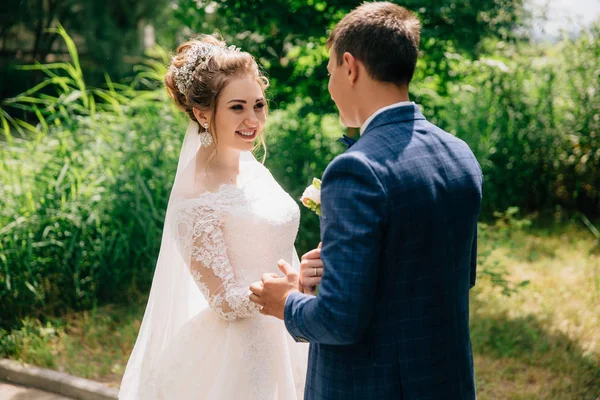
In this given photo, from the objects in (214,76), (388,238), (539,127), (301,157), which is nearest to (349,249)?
(388,238)

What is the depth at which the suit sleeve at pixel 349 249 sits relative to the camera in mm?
1651

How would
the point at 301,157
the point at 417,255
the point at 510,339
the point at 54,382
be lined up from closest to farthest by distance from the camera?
the point at 417,255
the point at 54,382
the point at 510,339
the point at 301,157

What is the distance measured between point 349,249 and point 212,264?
1.07m

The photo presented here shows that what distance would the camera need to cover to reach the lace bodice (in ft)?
8.60

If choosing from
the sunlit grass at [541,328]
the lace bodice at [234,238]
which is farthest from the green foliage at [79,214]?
the sunlit grass at [541,328]

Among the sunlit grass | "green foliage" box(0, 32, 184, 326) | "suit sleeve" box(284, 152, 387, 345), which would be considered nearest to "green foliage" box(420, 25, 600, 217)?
the sunlit grass

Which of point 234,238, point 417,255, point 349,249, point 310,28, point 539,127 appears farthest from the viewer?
point 539,127

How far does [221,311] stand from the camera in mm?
2666

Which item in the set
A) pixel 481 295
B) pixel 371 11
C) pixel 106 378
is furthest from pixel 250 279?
pixel 481 295

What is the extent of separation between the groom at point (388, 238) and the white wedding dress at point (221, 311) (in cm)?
79

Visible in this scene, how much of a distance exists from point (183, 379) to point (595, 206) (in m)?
7.05

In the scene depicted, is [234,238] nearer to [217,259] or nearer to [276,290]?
[217,259]

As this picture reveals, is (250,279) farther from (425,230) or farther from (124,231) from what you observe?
(124,231)

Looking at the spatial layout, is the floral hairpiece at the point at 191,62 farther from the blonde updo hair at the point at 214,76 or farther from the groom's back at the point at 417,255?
the groom's back at the point at 417,255
